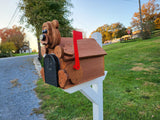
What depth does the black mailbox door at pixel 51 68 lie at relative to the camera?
0.76 meters

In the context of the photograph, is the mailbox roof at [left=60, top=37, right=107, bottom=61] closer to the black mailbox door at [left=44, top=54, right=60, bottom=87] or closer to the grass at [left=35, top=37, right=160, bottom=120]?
the black mailbox door at [left=44, top=54, right=60, bottom=87]

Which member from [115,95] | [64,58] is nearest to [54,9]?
[115,95]

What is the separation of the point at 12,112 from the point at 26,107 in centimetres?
32

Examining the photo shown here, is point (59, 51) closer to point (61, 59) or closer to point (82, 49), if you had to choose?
point (61, 59)

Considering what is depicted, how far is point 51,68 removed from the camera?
2.65ft

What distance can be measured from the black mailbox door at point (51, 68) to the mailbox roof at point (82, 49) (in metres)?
0.09

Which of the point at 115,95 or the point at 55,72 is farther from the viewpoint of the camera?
the point at 115,95

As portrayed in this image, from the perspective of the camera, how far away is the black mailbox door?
2.51 feet

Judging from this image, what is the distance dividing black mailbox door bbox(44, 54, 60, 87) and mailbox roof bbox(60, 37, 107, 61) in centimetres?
9

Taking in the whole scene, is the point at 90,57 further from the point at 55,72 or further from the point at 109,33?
the point at 109,33

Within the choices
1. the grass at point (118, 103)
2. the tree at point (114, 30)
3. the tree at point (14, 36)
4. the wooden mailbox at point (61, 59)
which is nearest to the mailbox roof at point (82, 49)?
the wooden mailbox at point (61, 59)

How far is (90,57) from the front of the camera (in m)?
0.95

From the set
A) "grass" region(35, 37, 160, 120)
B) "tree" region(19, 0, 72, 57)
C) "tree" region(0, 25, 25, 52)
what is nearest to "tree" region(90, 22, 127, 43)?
"tree" region(19, 0, 72, 57)

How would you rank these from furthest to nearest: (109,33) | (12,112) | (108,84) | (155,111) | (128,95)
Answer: (109,33), (108,84), (12,112), (128,95), (155,111)
